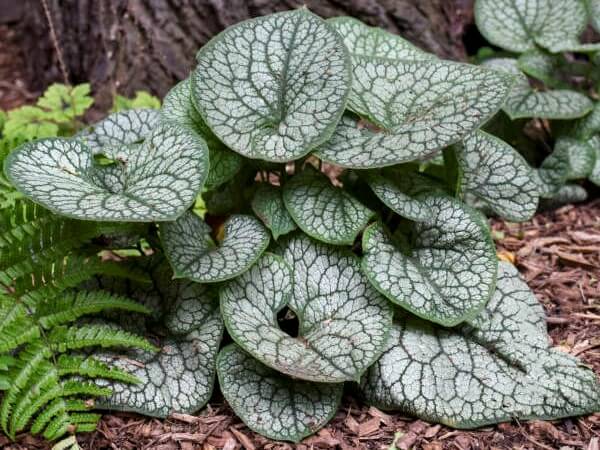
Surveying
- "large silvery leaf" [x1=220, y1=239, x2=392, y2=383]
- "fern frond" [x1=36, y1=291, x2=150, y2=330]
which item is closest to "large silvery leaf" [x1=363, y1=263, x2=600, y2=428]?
"large silvery leaf" [x1=220, y1=239, x2=392, y2=383]

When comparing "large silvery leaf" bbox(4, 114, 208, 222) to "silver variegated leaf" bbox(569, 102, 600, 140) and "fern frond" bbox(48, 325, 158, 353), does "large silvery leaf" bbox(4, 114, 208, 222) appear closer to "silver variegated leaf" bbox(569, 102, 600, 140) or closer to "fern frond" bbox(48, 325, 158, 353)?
"fern frond" bbox(48, 325, 158, 353)

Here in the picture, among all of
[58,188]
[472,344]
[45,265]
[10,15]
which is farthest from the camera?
[10,15]

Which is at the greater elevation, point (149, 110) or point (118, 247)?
point (149, 110)

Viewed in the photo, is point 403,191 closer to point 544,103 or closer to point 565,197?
point 544,103

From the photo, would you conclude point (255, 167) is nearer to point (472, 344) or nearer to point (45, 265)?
point (45, 265)

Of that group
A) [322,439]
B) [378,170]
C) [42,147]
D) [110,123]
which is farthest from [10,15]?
[322,439]

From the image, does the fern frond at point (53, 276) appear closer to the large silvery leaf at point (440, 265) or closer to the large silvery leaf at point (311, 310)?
the large silvery leaf at point (311, 310)
